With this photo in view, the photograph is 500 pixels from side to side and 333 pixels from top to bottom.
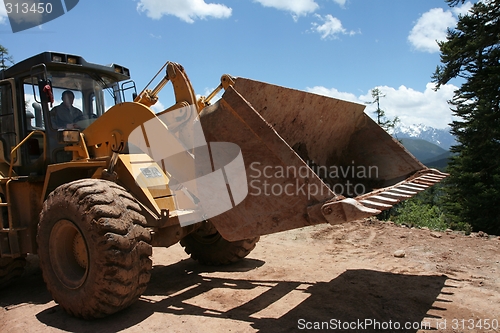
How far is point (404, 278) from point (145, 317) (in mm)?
3023

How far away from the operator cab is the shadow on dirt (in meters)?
2.06

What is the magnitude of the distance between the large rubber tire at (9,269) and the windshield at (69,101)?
1749 millimetres

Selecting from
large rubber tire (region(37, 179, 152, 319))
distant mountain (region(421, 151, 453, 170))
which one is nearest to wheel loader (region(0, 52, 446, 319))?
large rubber tire (region(37, 179, 152, 319))

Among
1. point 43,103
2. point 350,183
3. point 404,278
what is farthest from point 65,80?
point 404,278

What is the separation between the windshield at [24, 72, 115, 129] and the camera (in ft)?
17.1


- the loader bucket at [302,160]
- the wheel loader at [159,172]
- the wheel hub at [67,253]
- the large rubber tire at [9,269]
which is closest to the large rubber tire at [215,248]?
the wheel loader at [159,172]

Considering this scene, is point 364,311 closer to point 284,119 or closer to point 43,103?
point 284,119

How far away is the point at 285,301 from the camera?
4293 millimetres

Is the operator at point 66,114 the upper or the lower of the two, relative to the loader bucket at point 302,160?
upper

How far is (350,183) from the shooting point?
16.9 ft

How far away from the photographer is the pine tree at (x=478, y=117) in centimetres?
1798

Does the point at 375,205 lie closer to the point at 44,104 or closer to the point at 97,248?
the point at 97,248

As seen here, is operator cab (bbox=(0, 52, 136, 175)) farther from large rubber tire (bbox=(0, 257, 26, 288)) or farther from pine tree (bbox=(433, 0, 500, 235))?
pine tree (bbox=(433, 0, 500, 235))

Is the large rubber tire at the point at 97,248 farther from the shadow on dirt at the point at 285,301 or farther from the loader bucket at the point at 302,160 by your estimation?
the loader bucket at the point at 302,160
